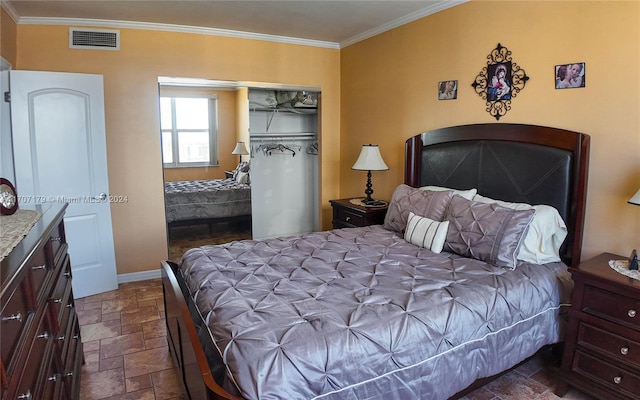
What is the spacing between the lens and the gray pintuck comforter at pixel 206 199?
4.33 meters

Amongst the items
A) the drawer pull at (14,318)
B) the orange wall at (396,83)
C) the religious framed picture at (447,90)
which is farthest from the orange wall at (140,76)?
the drawer pull at (14,318)

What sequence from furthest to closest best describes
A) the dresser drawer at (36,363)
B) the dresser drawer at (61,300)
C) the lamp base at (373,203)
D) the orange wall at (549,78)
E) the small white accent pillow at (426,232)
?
1. the lamp base at (373,203)
2. the small white accent pillow at (426,232)
3. the orange wall at (549,78)
4. the dresser drawer at (61,300)
5. the dresser drawer at (36,363)

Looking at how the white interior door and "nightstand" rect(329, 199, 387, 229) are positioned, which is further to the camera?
"nightstand" rect(329, 199, 387, 229)

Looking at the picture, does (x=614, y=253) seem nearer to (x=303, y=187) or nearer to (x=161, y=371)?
(x=161, y=371)

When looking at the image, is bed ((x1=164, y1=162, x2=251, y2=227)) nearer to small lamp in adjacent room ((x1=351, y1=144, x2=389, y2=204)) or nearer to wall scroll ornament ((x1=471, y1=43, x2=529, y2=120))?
small lamp in adjacent room ((x1=351, y1=144, x2=389, y2=204))

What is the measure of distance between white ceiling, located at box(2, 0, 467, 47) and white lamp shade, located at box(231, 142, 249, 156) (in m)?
1.17

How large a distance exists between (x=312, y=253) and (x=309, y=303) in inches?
30.4

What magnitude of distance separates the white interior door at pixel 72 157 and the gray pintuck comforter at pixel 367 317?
1717 millimetres

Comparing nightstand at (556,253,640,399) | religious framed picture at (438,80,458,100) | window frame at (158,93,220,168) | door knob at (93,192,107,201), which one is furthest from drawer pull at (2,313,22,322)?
religious framed picture at (438,80,458,100)

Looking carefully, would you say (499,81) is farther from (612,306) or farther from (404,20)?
(612,306)

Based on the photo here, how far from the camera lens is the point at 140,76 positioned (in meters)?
3.94

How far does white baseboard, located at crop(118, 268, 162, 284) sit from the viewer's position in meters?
4.12

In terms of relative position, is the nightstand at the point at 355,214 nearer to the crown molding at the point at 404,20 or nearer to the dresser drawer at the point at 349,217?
the dresser drawer at the point at 349,217

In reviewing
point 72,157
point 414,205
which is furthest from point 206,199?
point 414,205
